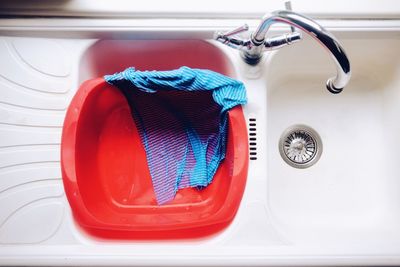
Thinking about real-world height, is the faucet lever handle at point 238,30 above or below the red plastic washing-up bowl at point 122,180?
above

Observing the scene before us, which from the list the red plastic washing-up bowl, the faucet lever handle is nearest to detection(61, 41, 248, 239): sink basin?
the red plastic washing-up bowl

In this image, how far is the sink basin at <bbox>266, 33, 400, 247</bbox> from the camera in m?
0.87

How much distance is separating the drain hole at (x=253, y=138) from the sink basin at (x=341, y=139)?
0.16 m

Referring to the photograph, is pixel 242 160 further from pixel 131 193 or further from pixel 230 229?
pixel 131 193

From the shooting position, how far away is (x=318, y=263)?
707mm

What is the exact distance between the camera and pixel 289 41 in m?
0.66

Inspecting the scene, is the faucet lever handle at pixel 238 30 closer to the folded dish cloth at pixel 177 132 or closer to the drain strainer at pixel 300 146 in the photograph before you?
the folded dish cloth at pixel 177 132

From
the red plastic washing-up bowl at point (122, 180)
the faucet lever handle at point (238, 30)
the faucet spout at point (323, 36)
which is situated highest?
the faucet lever handle at point (238, 30)

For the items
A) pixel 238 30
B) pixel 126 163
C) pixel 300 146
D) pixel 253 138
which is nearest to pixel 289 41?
pixel 238 30

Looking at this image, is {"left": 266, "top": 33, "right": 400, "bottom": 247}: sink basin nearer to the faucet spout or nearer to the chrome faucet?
the chrome faucet

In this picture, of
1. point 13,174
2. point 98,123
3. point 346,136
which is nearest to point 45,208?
point 13,174

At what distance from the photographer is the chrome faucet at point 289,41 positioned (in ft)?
1.84

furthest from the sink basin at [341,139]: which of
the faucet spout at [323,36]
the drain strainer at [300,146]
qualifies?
the faucet spout at [323,36]

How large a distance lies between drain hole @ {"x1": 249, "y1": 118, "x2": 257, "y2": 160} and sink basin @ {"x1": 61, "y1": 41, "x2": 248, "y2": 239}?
1.0 inches
